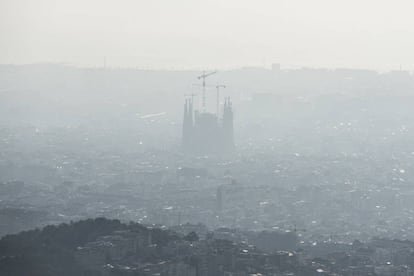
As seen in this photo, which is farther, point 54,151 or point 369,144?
point 369,144

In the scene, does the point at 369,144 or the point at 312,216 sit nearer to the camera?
the point at 312,216

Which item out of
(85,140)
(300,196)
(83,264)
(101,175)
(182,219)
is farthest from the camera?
(85,140)

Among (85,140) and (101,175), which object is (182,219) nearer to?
(101,175)

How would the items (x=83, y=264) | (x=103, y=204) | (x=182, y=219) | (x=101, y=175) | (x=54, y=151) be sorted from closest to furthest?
(x=83, y=264) → (x=182, y=219) → (x=103, y=204) → (x=101, y=175) → (x=54, y=151)

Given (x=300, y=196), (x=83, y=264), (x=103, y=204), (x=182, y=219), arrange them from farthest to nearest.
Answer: (x=300, y=196) < (x=103, y=204) < (x=182, y=219) < (x=83, y=264)

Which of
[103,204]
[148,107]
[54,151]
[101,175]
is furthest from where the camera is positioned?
[148,107]

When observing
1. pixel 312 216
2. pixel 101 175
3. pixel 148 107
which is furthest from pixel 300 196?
pixel 148 107

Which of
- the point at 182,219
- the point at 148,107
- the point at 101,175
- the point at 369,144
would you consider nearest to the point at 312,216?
the point at 182,219

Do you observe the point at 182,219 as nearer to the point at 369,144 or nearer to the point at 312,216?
the point at 312,216
